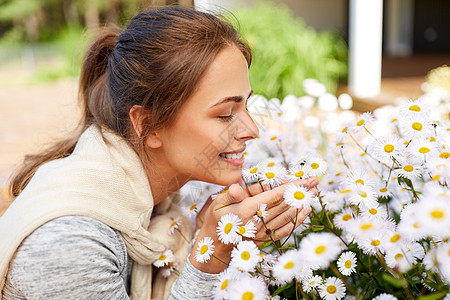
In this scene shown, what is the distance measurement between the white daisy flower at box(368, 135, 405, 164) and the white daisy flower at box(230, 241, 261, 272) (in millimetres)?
328

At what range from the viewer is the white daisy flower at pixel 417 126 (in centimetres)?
90

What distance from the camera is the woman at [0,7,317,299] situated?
0.94m

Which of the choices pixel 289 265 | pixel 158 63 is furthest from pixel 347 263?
pixel 158 63

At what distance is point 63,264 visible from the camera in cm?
92

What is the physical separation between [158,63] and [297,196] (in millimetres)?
514

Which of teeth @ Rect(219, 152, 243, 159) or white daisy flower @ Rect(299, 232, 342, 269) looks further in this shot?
teeth @ Rect(219, 152, 243, 159)

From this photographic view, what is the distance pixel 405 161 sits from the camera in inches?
35.8

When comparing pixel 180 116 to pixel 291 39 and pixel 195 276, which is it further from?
pixel 291 39

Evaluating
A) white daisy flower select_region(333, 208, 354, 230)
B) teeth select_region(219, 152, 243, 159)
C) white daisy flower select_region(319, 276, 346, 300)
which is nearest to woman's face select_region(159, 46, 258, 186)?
teeth select_region(219, 152, 243, 159)

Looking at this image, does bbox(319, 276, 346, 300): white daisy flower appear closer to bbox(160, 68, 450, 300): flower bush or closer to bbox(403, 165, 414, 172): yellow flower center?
bbox(160, 68, 450, 300): flower bush

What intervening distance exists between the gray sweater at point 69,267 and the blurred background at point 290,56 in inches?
25.3

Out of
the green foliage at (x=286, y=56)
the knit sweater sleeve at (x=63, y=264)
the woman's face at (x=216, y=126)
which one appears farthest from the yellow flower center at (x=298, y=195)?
the green foliage at (x=286, y=56)

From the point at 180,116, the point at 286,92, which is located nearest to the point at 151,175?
the point at 180,116

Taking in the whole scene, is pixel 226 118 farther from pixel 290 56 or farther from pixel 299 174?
pixel 290 56
